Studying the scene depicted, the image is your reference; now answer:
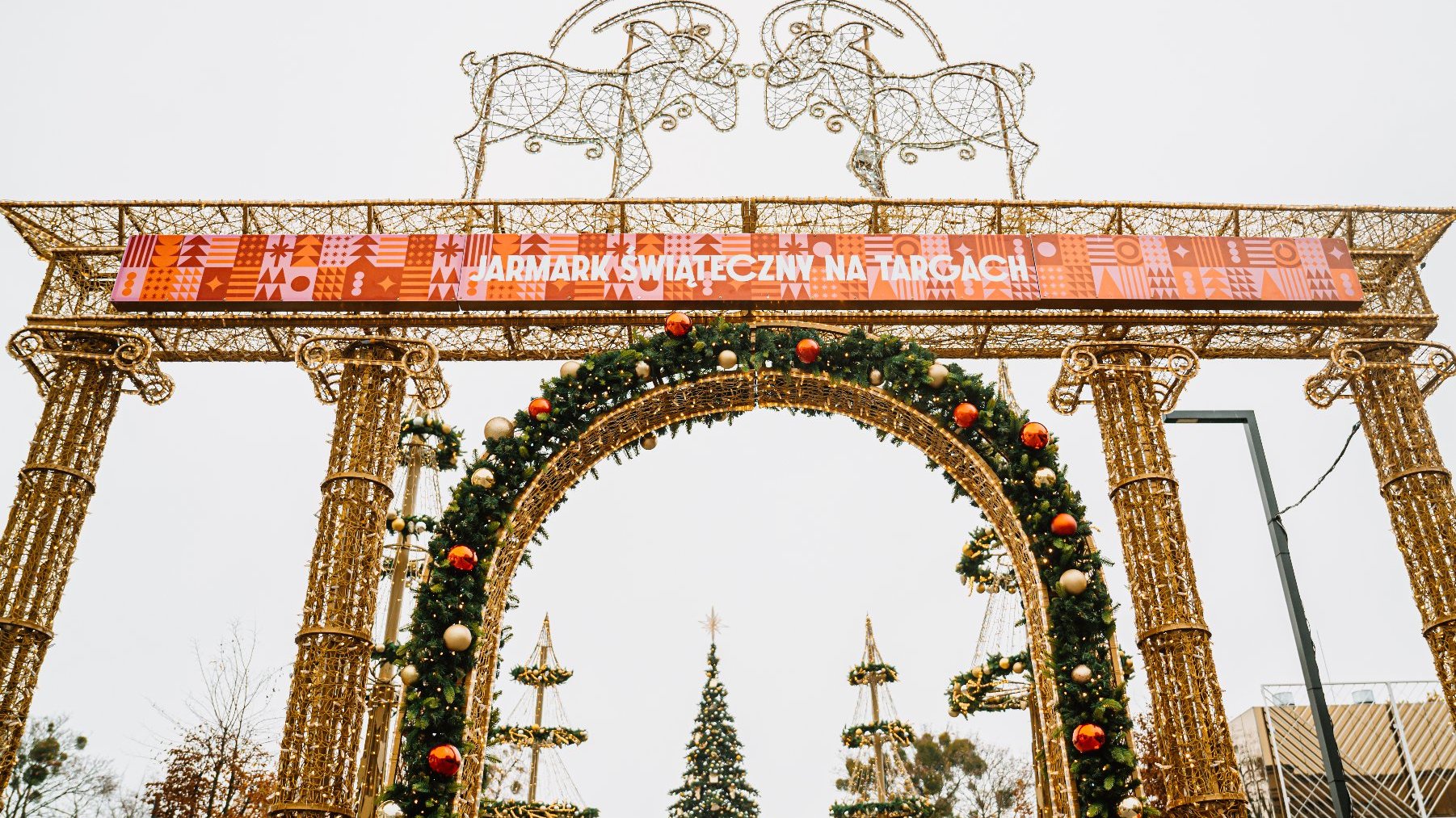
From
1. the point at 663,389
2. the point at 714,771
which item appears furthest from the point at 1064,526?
the point at 714,771

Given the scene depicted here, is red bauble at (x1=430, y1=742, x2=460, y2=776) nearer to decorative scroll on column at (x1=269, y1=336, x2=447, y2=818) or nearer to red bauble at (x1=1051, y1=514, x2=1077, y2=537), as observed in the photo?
decorative scroll on column at (x1=269, y1=336, x2=447, y2=818)

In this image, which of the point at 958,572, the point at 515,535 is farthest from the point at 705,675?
the point at 515,535

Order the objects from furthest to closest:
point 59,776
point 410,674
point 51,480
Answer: point 59,776 < point 51,480 < point 410,674

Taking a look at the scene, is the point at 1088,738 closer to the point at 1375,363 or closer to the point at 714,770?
the point at 1375,363

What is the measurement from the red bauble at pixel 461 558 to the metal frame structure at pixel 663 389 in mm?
705

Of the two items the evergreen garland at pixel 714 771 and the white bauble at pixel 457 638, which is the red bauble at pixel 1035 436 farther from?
the evergreen garland at pixel 714 771

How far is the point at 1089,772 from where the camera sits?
23.8 feet

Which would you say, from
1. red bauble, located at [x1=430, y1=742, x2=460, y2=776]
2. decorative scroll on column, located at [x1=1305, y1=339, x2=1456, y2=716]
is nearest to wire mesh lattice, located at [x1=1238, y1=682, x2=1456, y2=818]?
decorative scroll on column, located at [x1=1305, y1=339, x2=1456, y2=716]

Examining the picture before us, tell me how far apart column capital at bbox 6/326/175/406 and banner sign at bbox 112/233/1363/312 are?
1.34 feet

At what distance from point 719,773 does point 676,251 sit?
1570cm

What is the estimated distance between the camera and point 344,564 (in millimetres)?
8773

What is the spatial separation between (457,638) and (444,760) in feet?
2.83

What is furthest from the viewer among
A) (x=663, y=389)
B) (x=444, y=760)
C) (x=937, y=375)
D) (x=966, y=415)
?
(x=663, y=389)

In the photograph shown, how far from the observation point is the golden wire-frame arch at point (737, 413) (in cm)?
775
